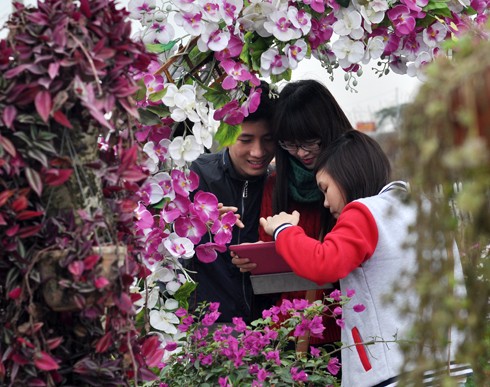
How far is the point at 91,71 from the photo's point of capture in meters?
1.73

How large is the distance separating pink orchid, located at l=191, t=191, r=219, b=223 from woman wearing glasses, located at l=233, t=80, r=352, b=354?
644 mm

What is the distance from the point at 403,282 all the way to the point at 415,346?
11 cm

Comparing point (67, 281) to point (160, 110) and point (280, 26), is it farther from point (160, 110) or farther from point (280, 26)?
point (280, 26)

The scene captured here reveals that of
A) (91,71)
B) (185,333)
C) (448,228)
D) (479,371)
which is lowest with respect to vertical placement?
(185,333)

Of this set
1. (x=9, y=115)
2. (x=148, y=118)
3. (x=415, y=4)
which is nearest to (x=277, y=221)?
(x=148, y=118)

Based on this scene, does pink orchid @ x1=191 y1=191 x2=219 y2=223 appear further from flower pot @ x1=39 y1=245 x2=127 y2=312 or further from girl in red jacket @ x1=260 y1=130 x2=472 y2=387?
flower pot @ x1=39 y1=245 x2=127 y2=312

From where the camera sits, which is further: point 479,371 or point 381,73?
point 381,73

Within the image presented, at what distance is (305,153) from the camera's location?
343cm

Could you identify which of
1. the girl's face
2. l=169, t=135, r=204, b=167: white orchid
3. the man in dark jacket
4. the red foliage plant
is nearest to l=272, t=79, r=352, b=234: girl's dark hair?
the man in dark jacket

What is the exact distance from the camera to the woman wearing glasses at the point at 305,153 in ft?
11.3

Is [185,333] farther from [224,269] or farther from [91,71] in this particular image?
[91,71]

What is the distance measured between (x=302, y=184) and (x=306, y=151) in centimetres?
14

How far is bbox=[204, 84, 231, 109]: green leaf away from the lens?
9.78 feet

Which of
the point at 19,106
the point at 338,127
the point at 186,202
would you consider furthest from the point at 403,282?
the point at 338,127
